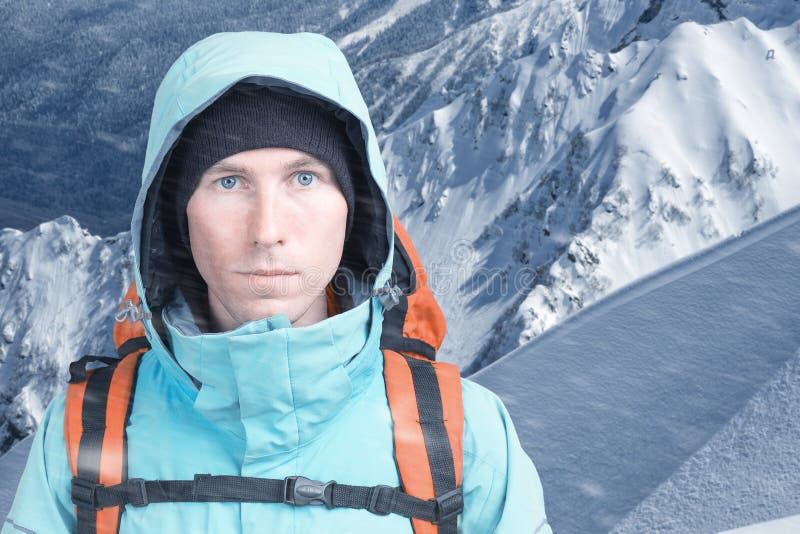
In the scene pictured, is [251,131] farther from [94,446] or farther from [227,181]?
[94,446]

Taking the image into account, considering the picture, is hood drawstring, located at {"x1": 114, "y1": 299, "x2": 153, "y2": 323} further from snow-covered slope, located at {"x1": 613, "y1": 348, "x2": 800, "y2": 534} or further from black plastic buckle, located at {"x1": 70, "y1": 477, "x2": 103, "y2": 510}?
snow-covered slope, located at {"x1": 613, "y1": 348, "x2": 800, "y2": 534}

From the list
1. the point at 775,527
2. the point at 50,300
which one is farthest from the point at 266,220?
the point at 50,300

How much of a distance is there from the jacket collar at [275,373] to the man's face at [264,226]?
6 cm

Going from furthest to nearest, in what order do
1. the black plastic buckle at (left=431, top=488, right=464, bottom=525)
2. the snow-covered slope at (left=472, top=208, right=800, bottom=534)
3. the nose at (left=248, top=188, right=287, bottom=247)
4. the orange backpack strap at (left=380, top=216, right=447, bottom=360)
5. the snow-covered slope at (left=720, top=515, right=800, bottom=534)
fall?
the snow-covered slope at (left=472, top=208, right=800, bottom=534)
the snow-covered slope at (left=720, top=515, right=800, bottom=534)
the orange backpack strap at (left=380, top=216, right=447, bottom=360)
the black plastic buckle at (left=431, top=488, right=464, bottom=525)
the nose at (left=248, top=188, right=287, bottom=247)

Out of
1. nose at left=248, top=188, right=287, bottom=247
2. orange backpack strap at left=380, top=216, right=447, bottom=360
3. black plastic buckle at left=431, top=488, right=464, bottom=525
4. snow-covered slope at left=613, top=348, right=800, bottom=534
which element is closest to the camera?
nose at left=248, top=188, right=287, bottom=247

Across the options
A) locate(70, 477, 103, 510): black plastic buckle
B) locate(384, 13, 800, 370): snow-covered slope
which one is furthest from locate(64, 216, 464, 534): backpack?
locate(384, 13, 800, 370): snow-covered slope

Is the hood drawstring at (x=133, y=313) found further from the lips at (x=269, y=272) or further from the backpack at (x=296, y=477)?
the lips at (x=269, y=272)

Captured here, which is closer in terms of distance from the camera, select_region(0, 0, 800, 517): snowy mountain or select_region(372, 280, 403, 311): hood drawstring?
select_region(372, 280, 403, 311): hood drawstring

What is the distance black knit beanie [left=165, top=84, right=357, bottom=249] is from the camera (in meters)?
0.95

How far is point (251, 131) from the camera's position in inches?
37.2

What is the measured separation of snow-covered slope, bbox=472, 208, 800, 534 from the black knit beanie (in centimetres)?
144

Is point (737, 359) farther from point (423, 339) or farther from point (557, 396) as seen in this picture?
point (423, 339)

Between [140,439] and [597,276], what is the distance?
1914cm

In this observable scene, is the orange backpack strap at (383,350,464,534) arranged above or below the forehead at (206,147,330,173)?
below
